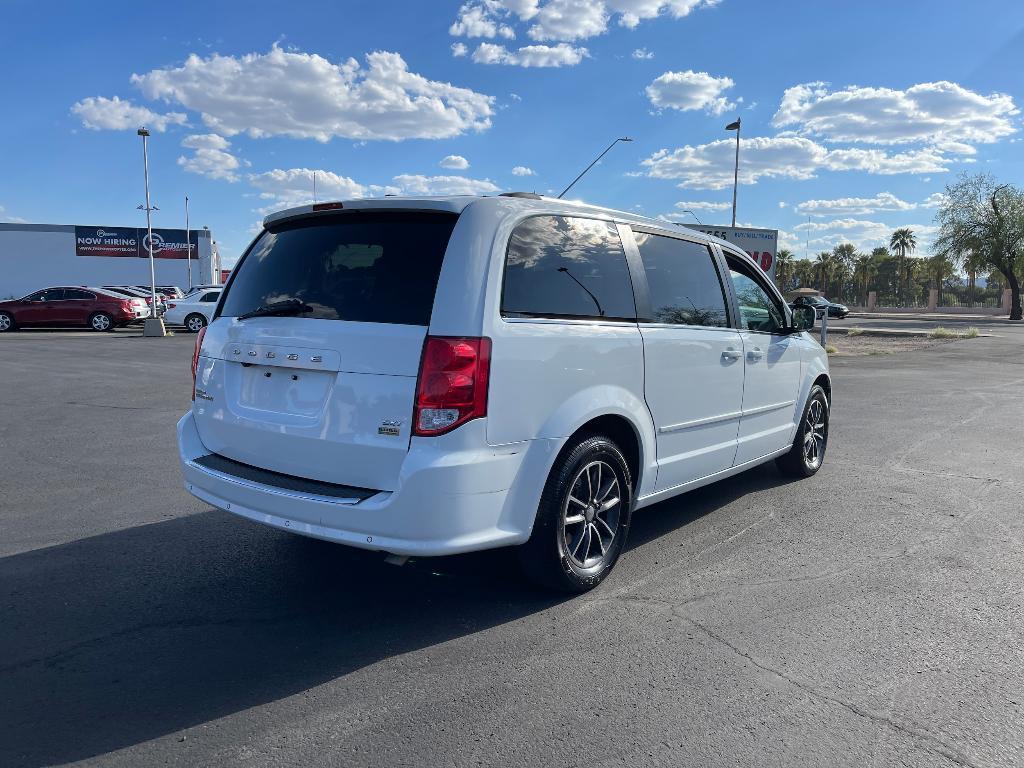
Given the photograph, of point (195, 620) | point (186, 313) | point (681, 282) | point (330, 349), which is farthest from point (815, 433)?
point (186, 313)

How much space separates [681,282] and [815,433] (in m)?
2.65

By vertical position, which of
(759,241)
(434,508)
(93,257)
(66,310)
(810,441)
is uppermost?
(93,257)

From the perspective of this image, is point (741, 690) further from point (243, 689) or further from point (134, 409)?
point (134, 409)

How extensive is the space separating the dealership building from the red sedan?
2981cm

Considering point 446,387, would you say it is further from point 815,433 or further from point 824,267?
point 824,267

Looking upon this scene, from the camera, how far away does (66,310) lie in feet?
89.8

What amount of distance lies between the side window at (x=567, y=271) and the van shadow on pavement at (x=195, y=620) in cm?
137

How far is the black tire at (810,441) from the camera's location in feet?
20.8

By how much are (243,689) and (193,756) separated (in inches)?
16.9

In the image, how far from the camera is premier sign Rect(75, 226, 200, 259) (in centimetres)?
5822

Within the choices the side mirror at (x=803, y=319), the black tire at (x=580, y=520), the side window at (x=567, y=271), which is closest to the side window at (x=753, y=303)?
the side mirror at (x=803, y=319)

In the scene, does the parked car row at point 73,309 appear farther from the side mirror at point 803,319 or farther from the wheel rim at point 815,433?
the side mirror at point 803,319

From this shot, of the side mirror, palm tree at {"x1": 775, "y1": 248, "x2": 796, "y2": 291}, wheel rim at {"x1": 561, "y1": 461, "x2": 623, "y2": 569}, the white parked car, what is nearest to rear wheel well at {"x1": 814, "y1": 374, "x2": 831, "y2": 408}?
the side mirror

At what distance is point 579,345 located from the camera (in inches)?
148
